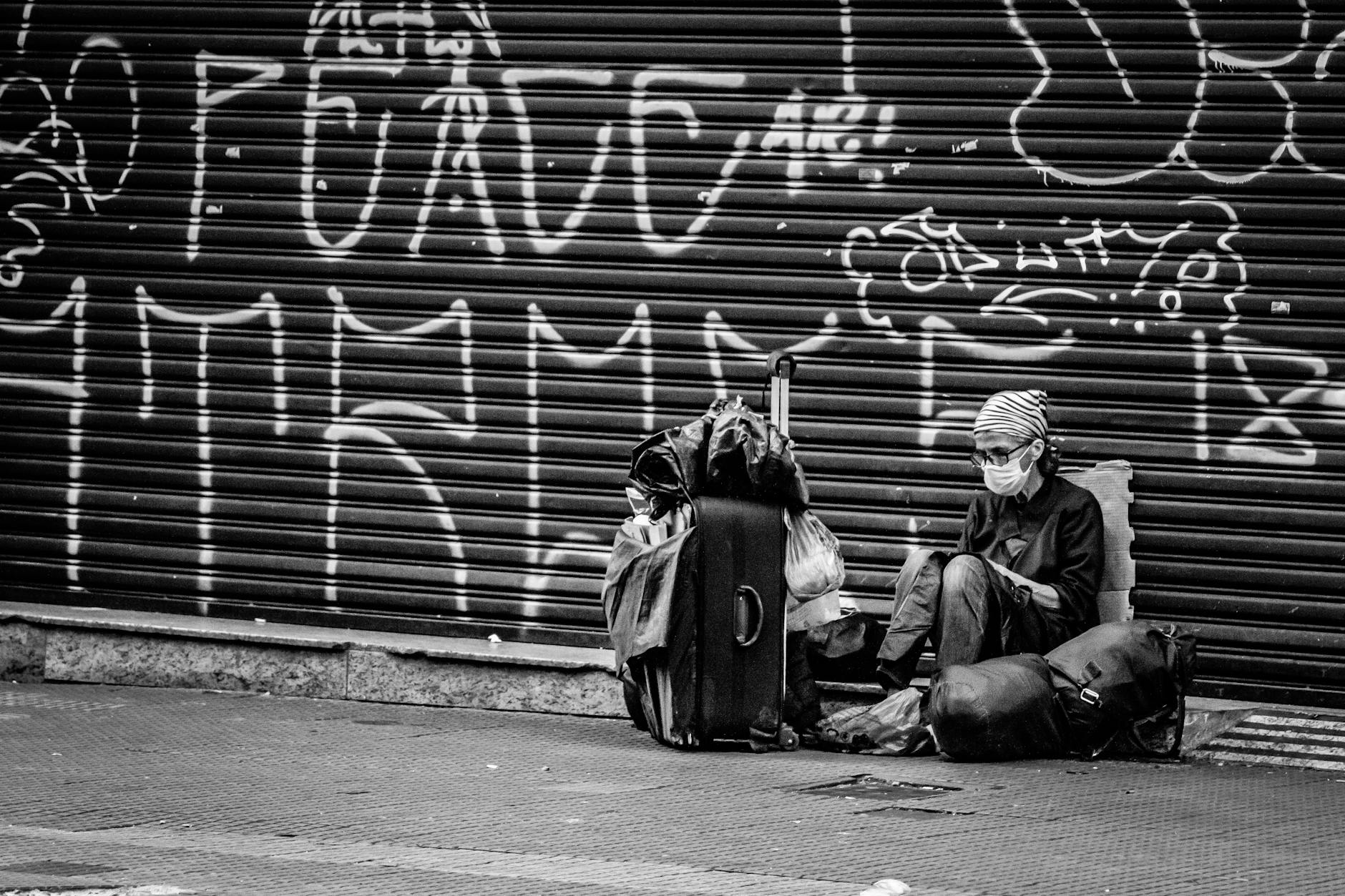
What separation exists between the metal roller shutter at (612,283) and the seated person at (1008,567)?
0.47m

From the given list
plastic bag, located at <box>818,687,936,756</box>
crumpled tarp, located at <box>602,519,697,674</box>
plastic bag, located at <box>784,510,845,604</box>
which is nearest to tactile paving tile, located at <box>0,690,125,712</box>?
crumpled tarp, located at <box>602,519,697,674</box>

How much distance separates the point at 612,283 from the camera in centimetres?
716

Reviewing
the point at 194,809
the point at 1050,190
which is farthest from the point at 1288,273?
the point at 194,809

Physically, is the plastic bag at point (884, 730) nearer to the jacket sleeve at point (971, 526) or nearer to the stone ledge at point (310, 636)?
the jacket sleeve at point (971, 526)

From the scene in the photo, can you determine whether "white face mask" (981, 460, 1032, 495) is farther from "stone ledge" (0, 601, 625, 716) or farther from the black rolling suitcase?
"stone ledge" (0, 601, 625, 716)

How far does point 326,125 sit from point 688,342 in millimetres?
1961

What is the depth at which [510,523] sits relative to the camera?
725cm

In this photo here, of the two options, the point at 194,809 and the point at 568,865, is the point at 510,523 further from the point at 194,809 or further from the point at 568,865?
the point at 568,865

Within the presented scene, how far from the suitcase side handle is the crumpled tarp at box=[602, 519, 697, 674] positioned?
0.79 ft

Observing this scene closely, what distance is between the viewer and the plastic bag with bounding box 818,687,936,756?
231 inches

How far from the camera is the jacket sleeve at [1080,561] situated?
6109 millimetres

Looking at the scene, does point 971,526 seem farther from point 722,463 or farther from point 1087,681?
point 722,463

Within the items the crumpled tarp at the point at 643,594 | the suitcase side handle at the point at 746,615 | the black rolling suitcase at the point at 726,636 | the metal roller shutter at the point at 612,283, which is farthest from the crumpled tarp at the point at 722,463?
the metal roller shutter at the point at 612,283

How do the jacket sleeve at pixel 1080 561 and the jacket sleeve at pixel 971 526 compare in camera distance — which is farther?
the jacket sleeve at pixel 971 526
